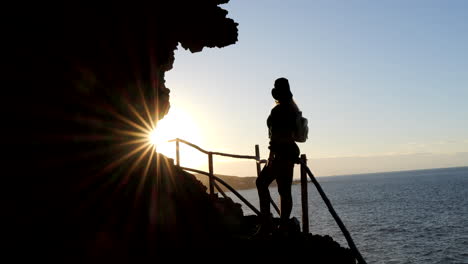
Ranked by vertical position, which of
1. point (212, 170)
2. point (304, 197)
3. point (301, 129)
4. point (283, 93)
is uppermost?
point (283, 93)

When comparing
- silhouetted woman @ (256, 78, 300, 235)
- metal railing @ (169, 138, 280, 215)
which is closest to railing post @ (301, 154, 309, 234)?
silhouetted woman @ (256, 78, 300, 235)

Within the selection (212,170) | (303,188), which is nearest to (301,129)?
(303,188)

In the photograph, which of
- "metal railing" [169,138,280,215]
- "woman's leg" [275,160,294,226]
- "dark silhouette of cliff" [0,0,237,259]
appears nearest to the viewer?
"dark silhouette of cliff" [0,0,237,259]

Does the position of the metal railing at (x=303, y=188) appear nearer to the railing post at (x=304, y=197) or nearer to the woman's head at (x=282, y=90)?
the railing post at (x=304, y=197)

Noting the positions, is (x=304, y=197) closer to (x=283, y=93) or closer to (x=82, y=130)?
(x=283, y=93)

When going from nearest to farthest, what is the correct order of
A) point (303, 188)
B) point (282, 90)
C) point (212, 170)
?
point (282, 90)
point (303, 188)
point (212, 170)

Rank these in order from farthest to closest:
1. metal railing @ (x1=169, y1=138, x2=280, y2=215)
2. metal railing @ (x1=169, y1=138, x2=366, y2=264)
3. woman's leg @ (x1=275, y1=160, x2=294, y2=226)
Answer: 1. metal railing @ (x1=169, y1=138, x2=280, y2=215)
2. woman's leg @ (x1=275, y1=160, x2=294, y2=226)
3. metal railing @ (x1=169, y1=138, x2=366, y2=264)

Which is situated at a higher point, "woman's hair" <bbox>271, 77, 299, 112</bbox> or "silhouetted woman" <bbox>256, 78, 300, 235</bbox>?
"woman's hair" <bbox>271, 77, 299, 112</bbox>

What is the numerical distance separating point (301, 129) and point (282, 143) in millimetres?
364

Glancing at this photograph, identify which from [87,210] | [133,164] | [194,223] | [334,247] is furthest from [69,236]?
[334,247]

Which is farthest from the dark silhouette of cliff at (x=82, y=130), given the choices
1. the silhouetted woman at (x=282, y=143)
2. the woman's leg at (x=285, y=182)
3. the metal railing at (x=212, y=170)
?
the metal railing at (x=212, y=170)

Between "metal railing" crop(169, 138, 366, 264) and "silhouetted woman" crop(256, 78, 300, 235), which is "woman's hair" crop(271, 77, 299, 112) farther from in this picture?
"metal railing" crop(169, 138, 366, 264)

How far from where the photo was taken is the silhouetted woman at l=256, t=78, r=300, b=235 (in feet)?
22.5

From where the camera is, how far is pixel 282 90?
22.5 feet
